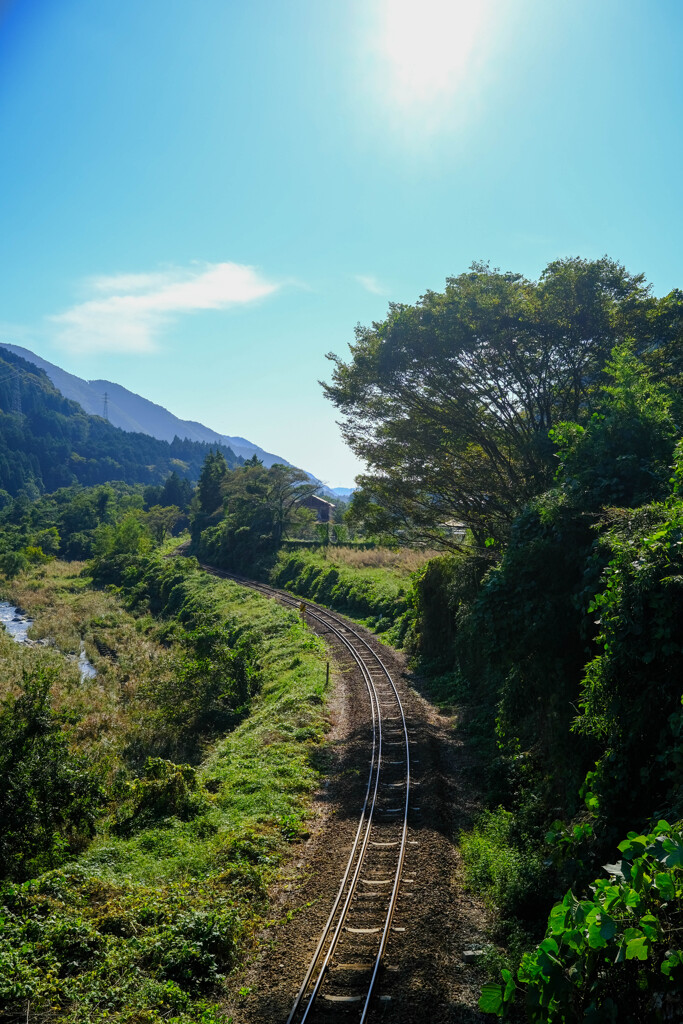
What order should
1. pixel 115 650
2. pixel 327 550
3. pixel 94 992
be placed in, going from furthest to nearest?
pixel 327 550 < pixel 115 650 < pixel 94 992

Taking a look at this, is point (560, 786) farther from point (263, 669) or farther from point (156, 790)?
point (263, 669)

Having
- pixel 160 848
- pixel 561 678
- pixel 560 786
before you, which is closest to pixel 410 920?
pixel 560 786

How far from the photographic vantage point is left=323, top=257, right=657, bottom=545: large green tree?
15.2 m

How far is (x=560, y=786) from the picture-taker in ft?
32.4

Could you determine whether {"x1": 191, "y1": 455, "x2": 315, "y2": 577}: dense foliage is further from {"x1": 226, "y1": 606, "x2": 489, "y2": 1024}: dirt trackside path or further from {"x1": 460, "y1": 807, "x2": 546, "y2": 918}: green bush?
{"x1": 460, "y1": 807, "x2": 546, "y2": 918}: green bush

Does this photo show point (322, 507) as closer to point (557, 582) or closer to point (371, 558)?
point (371, 558)

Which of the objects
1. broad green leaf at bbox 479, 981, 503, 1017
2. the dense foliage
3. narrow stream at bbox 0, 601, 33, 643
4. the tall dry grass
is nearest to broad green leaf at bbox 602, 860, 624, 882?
broad green leaf at bbox 479, 981, 503, 1017

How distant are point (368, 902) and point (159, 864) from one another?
13.3 feet

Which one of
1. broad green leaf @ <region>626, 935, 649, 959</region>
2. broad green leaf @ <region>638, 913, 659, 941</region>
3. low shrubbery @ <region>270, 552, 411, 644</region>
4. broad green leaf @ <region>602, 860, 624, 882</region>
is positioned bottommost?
low shrubbery @ <region>270, 552, 411, 644</region>

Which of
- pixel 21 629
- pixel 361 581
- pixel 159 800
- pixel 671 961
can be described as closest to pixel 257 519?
pixel 361 581

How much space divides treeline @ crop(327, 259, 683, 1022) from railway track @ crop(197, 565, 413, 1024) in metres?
1.62

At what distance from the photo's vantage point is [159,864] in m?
10.4

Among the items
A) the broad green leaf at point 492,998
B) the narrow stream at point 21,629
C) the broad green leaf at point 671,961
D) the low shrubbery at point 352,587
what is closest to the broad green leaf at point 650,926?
the broad green leaf at point 671,961

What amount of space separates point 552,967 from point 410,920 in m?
5.60
